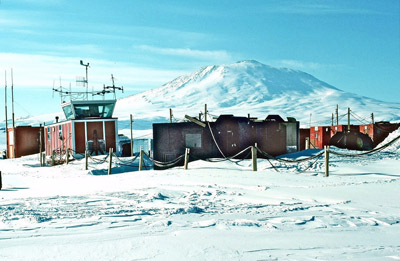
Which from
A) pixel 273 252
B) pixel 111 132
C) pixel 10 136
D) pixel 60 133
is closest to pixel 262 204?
pixel 273 252

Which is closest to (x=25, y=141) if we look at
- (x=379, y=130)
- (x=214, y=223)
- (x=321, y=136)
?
(x=321, y=136)

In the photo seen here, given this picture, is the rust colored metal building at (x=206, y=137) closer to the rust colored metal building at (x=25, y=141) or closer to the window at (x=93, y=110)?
the window at (x=93, y=110)

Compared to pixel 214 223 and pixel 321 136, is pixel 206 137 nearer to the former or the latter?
pixel 214 223

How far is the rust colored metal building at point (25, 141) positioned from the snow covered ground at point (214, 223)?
36916mm

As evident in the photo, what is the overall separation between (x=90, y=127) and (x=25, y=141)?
1434cm

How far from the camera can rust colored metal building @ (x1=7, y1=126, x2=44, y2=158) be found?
4484 cm

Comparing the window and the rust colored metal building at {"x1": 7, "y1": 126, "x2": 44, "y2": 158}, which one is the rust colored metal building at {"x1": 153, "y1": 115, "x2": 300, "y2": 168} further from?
the rust colored metal building at {"x1": 7, "y1": 126, "x2": 44, "y2": 158}

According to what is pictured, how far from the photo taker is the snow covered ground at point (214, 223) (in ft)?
18.8

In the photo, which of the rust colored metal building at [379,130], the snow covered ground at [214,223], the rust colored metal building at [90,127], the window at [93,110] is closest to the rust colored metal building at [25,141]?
the rust colored metal building at [90,127]

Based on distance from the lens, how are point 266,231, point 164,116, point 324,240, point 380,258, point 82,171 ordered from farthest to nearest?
1. point 164,116
2. point 82,171
3. point 266,231
4. point 324,240
5. point 380,258

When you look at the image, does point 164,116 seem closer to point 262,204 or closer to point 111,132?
point 111,132

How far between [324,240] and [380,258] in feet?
3.06

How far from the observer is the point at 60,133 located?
121ft

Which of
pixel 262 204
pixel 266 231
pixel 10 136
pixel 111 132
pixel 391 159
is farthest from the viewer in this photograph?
pixel 10 136
